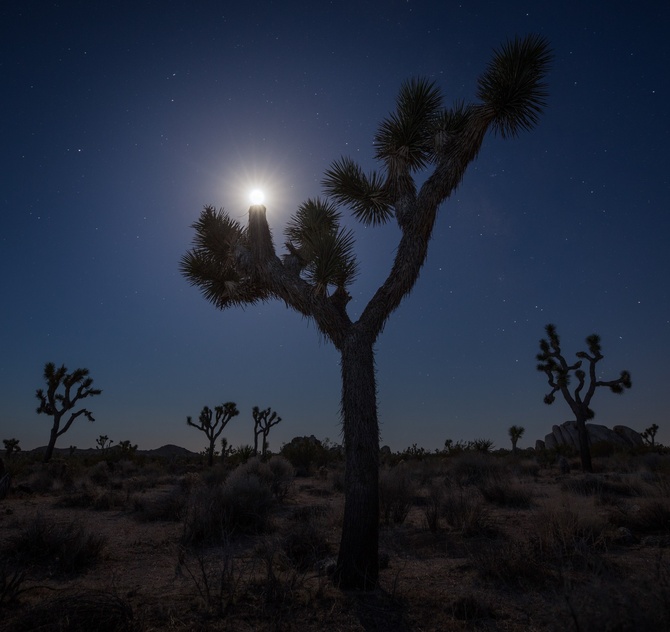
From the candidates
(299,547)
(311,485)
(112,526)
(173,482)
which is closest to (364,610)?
(299,547)

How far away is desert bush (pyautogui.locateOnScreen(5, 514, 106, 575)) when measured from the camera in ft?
18.3

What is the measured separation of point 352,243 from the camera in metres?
7.39

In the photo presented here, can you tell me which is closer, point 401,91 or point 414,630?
point 414,630

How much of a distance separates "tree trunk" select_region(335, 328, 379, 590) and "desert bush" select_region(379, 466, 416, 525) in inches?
153

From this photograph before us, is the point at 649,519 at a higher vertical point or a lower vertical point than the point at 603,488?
lower

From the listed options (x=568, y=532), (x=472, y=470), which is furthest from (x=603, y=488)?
(x=568, y=532)

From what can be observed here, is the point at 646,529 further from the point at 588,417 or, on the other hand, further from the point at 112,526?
the point at 588,417

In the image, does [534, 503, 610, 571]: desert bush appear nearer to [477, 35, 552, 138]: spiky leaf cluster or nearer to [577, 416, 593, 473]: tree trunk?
[477, 35, 552, 138]: spiky leaf cluster

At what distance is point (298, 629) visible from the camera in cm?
365

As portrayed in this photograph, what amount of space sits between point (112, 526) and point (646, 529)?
10590 millimetres

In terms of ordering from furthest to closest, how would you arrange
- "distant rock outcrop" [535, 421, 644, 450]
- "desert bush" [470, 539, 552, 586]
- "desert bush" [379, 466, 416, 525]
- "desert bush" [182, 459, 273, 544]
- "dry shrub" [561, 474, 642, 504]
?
"distant rock outcrop" [535, 421, 644, 450] → "dry shrub" [561, 474, 642, 504] → "desert bush" [379, 466, 416, 525] → "desert bush" [182, 459, 273, 544] → "desert bush" [470, 539, 552, 586]

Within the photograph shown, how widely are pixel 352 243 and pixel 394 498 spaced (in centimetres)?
606

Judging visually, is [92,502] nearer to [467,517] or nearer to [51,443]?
[467,517]

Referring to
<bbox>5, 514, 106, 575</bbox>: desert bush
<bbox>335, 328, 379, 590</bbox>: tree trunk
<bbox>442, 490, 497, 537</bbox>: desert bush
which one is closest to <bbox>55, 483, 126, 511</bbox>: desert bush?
<bbox>5, 514, 106, 575</bbox>: desert bush
